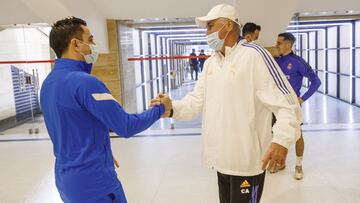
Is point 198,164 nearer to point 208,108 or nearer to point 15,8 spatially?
point 208,108

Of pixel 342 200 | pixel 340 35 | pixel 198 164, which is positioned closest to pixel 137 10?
pixel 198 164

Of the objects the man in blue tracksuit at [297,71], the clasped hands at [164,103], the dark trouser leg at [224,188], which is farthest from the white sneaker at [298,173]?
the clasped hands at [164,103]

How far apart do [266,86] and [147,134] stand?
4.29 meters

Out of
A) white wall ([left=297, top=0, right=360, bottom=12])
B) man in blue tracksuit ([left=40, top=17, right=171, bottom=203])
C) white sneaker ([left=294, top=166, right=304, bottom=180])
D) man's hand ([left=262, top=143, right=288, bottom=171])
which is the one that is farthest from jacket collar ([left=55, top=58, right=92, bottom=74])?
white wall ([left=297, top=0, right=360, bottom=12])

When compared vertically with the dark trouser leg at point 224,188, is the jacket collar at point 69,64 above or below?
above

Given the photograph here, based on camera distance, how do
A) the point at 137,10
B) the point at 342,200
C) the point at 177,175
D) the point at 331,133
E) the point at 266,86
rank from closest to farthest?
1. the point at 266,86
2. the point at 342,200
3. the point at 177,175
4. the point at 331,133
5. the point at 137,10

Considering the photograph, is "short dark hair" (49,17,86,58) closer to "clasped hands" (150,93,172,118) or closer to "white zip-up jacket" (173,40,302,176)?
"clasped hands" (150,93,172,118)

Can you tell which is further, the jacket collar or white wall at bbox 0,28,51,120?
white wall at bbox 0,28,51,120

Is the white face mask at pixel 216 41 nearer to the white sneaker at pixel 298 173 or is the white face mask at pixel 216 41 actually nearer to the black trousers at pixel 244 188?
the black trousers at pixel 244 188

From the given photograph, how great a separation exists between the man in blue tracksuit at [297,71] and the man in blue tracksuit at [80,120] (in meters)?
2.41

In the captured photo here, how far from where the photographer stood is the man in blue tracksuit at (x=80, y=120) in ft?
4.98

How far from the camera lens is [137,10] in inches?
229

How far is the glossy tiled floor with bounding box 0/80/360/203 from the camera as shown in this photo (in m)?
3.33

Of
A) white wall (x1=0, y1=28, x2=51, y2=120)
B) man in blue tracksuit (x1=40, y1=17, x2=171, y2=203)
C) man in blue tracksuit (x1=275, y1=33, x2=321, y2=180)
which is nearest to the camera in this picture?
man in blue tracksuit (x1=40, y1=17, x2=171, y2=203)
